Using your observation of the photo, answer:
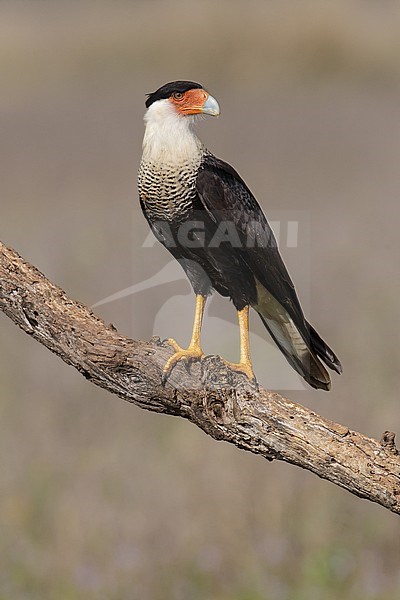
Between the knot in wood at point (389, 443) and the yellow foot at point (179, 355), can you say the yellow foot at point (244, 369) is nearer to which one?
the yellow foot at point (179, 355)

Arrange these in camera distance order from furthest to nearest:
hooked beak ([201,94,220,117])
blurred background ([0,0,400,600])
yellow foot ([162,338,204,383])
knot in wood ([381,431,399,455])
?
blurred background ([0,0,400,600])
yellow foot ([162,338,204,383])
knot in wood ([381,431,399,455])
hooked beak ([201,94,220,117])

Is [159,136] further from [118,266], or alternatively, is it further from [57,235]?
[57,235]

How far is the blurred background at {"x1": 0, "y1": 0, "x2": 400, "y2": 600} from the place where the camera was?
5.20 metres

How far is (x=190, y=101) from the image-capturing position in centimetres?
280

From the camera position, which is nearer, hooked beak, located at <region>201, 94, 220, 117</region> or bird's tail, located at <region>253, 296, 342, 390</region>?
hooked beak, located at <region>201, 94, 220, 117</region>

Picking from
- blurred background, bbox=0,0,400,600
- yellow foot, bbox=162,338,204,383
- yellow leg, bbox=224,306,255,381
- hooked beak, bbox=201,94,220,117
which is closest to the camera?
hooked beak, bbox=201,94,220,117

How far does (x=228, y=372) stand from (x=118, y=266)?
4353 mm

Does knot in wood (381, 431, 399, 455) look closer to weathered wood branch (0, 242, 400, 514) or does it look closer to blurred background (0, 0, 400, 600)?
weathered wood branch (0, 242, 400, 514)

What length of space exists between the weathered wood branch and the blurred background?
873mm

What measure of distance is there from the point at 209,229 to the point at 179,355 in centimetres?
39

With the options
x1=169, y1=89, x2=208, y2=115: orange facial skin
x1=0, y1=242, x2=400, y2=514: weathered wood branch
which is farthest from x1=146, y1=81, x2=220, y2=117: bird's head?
x1=0, y1=242, x2=400, y2=514: weathered wood branch

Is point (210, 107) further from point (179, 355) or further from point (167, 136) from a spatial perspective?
point (179, 355)

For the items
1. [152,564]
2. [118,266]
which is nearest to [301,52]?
[118,266]

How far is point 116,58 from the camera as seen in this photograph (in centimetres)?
852
